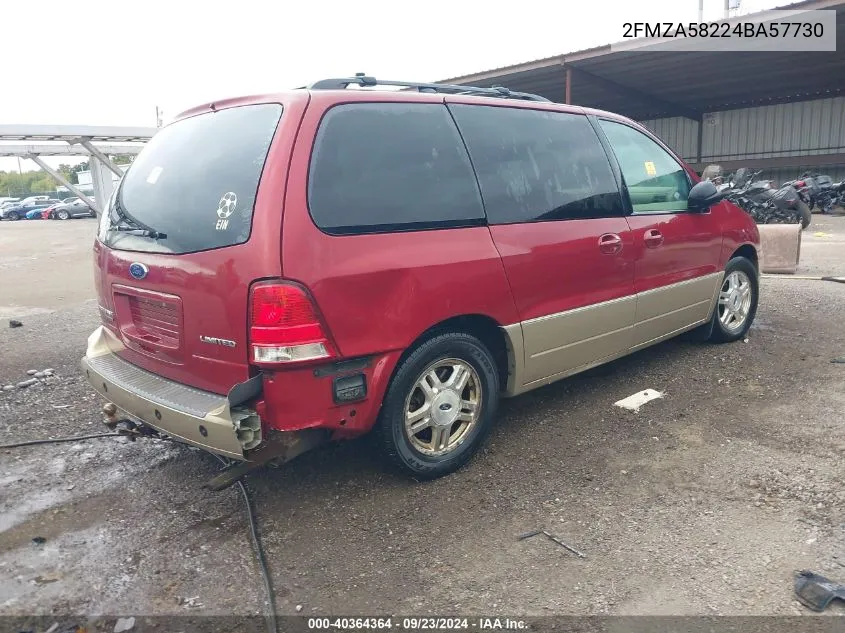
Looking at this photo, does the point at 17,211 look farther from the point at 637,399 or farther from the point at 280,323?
the point at 280,323

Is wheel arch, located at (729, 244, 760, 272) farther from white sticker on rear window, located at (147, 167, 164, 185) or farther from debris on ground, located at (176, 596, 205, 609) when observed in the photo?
debris on ground, located at (176, 596, 205, 609)

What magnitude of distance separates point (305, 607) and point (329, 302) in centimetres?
118

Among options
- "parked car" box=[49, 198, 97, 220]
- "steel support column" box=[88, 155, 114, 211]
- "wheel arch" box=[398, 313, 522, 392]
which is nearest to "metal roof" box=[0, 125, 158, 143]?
"steel support column" box=[88, 155, 114, 211]

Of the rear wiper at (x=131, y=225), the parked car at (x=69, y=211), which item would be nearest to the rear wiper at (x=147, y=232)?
the rear wiper at (x=131, y=225)

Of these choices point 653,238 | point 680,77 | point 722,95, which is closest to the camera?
point 653,238

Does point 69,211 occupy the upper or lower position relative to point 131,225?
lower

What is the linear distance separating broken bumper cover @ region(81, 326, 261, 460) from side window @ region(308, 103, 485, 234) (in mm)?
883

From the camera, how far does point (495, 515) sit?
3.04 metres

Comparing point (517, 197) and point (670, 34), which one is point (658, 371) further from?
point (670, 34)

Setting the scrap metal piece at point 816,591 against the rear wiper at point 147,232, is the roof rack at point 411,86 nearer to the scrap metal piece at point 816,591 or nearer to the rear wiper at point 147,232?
the rear wiper at point 147,232

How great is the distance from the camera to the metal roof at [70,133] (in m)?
17.2

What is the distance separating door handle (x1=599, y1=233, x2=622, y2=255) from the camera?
394 cm

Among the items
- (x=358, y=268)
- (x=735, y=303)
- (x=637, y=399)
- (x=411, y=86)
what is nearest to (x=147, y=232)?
(x=358, y=268)

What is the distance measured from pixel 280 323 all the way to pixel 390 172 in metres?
0.90
